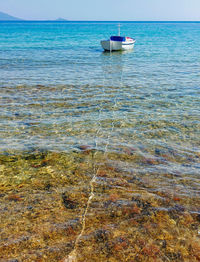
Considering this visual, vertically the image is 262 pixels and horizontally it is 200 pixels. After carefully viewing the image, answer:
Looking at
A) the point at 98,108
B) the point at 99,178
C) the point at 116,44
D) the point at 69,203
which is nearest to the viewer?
the point at 69,203

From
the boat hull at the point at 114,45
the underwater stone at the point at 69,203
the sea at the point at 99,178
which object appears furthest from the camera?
the boat hull at the point at 114,45

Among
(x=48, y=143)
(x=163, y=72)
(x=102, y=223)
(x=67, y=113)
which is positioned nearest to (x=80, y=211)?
(x=102, y=223)

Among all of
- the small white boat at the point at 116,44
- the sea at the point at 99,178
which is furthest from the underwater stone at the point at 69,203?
the small white boat at the point at 116,44

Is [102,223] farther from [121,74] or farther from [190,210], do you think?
[121,74]

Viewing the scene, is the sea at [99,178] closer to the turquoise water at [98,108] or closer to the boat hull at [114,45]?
the turquoise water at [98,108]

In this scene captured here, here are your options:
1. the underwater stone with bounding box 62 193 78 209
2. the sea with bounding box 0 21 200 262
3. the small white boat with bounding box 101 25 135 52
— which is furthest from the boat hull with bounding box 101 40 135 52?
the underwater stone with bounding box 62 193 78 209

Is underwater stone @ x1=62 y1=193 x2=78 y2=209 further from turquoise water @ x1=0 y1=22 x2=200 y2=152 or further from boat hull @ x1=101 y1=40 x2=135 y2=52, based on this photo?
boat hull @ x1=101 y1=40 x2=135 y2=52

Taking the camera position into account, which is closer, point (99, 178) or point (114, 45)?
point (99, 178)

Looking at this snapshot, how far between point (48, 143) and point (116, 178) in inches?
101

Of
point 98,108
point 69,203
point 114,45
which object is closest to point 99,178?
point 69,203

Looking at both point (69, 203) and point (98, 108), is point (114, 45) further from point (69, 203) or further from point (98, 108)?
point (69, 203)

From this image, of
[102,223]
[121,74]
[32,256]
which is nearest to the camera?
[32,256]

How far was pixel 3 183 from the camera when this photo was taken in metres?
5.23

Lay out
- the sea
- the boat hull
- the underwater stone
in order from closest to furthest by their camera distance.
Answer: the sea < the underwater stone < the boat hull
